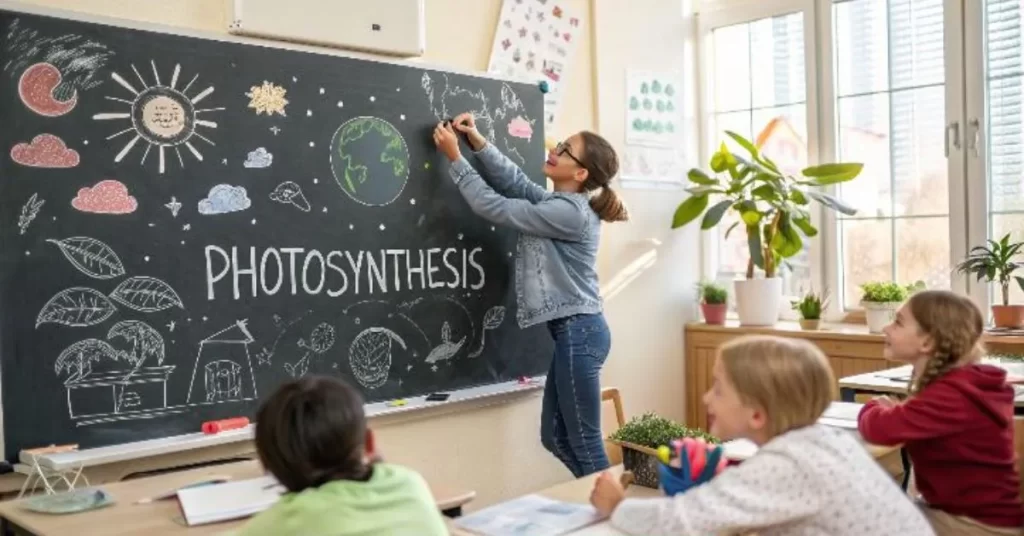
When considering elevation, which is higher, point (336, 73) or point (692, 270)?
point (336, 73)

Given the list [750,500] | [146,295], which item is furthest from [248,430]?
[750,500]

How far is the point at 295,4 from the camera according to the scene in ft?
10.8

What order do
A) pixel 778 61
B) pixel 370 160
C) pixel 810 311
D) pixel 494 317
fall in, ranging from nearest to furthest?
pixel 370 160
pixel 494 317
pixel 810 311
pixel 778 61

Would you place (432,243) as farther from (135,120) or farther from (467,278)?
(135,120)

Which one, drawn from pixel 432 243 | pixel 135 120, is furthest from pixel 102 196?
pixel 432 243

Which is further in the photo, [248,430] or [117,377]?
[248,430]

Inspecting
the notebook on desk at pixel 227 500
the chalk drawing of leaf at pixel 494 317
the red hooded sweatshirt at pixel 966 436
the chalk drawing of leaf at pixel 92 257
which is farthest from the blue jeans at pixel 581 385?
the chalk drawing of leaf at pixel 92 257

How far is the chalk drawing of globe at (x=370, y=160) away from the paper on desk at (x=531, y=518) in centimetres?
152

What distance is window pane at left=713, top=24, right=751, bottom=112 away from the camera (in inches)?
213

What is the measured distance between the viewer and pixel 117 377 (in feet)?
9.25

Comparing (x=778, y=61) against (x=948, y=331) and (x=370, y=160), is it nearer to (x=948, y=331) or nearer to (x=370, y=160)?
(x=370, y=160)

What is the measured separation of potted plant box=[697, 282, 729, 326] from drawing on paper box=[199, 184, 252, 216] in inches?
109

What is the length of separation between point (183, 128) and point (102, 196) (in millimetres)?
323

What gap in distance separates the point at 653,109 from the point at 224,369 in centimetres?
276
